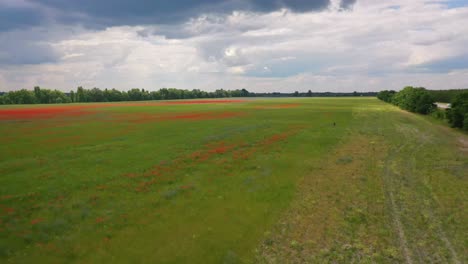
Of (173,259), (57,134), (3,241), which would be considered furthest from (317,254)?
(57,134)

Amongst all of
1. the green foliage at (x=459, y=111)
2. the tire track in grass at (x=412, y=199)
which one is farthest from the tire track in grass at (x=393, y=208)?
the green foliage at (x=459, y=111)

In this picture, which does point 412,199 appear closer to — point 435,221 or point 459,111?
point 435,221

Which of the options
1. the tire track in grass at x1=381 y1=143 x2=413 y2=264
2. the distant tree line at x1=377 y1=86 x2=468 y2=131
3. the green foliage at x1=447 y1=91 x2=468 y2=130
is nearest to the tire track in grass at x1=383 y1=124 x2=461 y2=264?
the tire track in grass at x1=381 y1=143 x2=413 y2=264

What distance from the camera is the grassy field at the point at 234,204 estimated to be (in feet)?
43.2

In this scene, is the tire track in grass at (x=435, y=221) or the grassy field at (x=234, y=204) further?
the grassy field at (x=234, y=204)

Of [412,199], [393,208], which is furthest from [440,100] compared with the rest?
[393,208]

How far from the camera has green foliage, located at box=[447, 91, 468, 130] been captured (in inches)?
1816

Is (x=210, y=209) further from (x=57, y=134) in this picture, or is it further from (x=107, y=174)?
(x=57, y=134)

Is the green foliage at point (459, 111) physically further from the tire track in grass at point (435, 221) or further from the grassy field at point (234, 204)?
the tire track in grass at point (435, 221)

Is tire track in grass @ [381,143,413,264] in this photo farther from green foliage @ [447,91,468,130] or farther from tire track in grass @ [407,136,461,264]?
green foliage @ [447,91,468,130]

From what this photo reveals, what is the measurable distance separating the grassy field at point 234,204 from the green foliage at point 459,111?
1489 centimetres

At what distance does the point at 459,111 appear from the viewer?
4747 cm

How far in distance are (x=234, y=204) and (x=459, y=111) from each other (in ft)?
157

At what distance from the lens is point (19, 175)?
79.7ft
